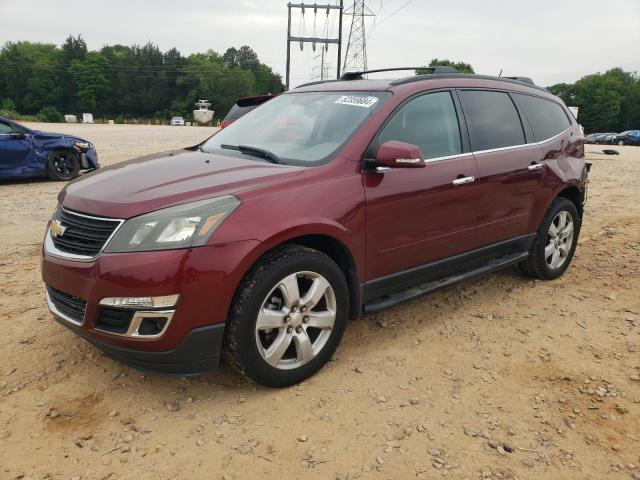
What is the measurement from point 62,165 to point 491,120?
9.42 metres

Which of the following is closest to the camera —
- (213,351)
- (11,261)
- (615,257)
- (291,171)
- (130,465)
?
(130,465)

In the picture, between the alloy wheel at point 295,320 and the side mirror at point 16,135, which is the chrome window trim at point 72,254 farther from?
the side mirror at point 16,135

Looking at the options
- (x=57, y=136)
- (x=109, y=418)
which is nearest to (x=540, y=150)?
(x=109, y=418)

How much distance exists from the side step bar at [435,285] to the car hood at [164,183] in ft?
3.29

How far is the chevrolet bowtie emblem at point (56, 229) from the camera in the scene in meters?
2.84

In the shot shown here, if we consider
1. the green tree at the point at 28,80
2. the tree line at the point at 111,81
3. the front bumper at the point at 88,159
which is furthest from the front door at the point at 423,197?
the green tree at the point at 28,80

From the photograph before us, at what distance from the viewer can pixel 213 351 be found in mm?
2648

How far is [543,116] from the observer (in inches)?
184

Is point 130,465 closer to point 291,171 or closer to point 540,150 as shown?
point 291,171

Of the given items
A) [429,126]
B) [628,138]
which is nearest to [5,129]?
[429,126]

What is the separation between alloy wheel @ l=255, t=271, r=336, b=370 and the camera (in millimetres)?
2799

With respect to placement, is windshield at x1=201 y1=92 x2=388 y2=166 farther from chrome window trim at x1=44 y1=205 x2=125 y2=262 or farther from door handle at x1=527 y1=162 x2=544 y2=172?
door handle at x1=527 y1=162 x2=544 y2=172

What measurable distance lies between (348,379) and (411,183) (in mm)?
1279

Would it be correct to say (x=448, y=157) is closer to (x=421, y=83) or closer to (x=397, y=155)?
(x=421, y=83)
